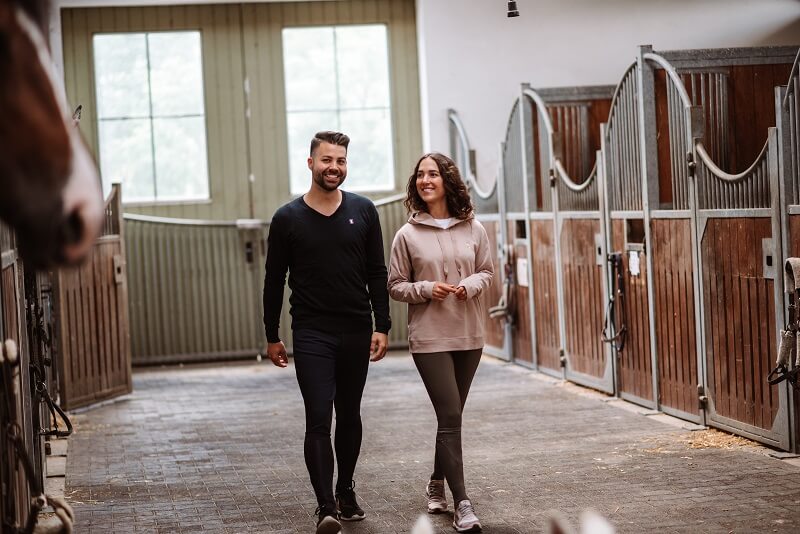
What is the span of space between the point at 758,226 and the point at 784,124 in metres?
0.57

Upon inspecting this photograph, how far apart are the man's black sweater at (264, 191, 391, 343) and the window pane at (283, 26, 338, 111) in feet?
26.7

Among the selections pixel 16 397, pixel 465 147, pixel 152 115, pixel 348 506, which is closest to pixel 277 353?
pixel 348 506

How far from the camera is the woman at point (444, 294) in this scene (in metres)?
4.66

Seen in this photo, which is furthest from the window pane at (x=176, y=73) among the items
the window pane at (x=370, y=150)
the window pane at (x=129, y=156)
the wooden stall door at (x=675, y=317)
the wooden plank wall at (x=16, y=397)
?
the wooden plank wall at (x=16, y=397)

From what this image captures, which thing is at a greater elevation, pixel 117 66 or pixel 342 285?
pixel 117 66

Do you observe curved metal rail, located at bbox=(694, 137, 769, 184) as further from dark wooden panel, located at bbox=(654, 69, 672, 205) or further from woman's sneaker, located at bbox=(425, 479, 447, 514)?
woman's sneaker, located at bbox=(425, 479, 447, 514)

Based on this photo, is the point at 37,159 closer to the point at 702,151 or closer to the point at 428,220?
the point at 428,220

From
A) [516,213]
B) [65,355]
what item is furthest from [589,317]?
[65,355]

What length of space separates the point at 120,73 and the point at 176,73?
1.95 ft

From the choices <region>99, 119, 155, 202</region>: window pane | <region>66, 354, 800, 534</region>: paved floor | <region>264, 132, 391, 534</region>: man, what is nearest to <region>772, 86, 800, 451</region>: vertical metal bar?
<region>66, 354, 800, 534</region>: paved floor

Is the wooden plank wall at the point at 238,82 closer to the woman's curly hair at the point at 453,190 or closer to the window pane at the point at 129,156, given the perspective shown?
the window pane at the point at 129,156

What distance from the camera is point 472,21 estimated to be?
491 inches

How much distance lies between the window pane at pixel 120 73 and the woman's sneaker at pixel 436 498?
28.0ft

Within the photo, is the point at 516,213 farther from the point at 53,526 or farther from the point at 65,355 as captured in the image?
the point at 53,526
